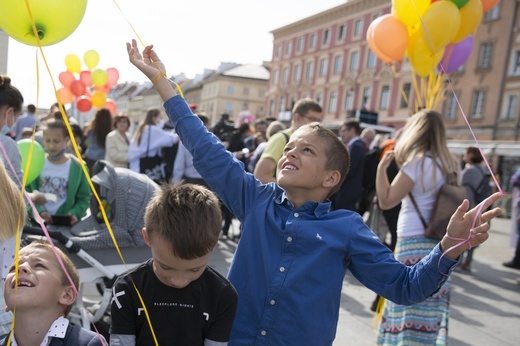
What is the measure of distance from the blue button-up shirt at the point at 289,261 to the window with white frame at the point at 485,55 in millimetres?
27172

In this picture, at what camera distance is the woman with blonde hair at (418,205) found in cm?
282

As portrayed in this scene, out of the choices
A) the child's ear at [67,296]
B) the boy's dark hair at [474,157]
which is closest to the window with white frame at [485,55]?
the boy's dark hair at [474,157]

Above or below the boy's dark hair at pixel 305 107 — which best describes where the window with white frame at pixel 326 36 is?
above

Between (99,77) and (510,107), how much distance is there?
918 inches

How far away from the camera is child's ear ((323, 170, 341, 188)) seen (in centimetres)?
171

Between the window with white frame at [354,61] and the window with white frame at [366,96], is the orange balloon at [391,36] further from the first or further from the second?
the window with white frame at [354,61]

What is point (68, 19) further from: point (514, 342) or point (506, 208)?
point (506, 208)

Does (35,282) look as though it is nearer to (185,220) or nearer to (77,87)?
(185,220)

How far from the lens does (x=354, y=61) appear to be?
3541 centimetres

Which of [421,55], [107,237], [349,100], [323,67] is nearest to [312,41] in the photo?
[323,67]

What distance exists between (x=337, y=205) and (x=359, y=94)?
3074cm

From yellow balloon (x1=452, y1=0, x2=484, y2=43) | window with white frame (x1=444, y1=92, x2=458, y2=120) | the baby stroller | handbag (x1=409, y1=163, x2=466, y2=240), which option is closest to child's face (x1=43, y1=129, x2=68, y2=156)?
the baby stroller

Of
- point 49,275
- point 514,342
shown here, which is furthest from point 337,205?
point 49,275

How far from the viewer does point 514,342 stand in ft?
12.1
